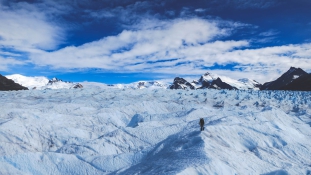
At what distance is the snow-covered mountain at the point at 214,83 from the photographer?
12935 centimetres

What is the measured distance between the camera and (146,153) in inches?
377

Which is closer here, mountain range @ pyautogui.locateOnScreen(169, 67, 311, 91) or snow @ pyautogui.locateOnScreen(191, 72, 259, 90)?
mountain range @ pyautogui.locateOnScreen(169, 67, 311, 91)

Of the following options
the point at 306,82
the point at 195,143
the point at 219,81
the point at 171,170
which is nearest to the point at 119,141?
the point at 195,143

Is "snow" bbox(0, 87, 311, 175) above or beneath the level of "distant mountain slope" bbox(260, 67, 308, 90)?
beneath

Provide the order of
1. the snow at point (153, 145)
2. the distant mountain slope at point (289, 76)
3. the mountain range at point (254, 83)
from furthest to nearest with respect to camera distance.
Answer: the distant mountain slope at point (289, 76) → the mountain range at point (254, 83) → the snow at point (153, 145)

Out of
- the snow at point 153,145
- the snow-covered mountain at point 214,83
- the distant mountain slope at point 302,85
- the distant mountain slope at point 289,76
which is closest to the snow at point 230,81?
the snow-covered mountain at point 214,83

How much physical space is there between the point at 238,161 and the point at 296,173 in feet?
5.67

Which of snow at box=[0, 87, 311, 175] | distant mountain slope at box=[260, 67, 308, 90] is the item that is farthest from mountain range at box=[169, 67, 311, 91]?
snow at box=[0, 87, 311, 175]

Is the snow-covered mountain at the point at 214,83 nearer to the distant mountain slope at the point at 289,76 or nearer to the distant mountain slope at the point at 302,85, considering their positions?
the distant mountain slope at the point at 289,76

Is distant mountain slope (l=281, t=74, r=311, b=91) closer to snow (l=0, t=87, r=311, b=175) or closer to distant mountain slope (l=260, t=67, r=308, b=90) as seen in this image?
distant mountain slope (l=260, t=67, r=308, b=90)

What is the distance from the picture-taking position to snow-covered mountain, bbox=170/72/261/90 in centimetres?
12935

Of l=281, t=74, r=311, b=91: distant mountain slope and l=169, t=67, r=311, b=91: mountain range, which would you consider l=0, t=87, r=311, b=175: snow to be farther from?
l=169, t=67, r=311, b=91: mountain range

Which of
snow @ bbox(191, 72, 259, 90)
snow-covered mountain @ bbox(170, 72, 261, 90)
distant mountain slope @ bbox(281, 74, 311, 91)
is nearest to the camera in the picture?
distant mountain slope @ bbox(281, 74, 311, 91)

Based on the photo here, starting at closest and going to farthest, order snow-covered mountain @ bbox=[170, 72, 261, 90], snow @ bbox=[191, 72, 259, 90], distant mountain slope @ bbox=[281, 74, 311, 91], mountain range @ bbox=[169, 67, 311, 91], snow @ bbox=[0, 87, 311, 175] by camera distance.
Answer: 1. snow @ bbox=[0, 87, 311, 175]
2. distant mountain slope @ bbox=[281, 74, 311, 91]
3. mountain range @ bbox=[169, 67, 311, 91]
4. snow-covered mountain @ bbox=[170, 72, 261, 90]
5. snow @ bbox=[191, 72, 259, 90]
